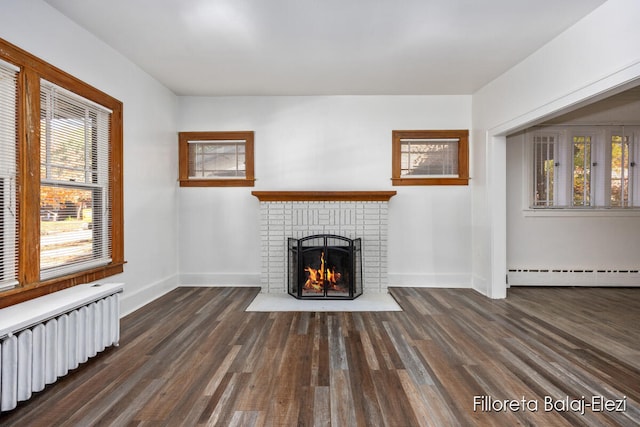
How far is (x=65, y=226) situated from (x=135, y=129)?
141cm

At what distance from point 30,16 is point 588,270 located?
265 inches

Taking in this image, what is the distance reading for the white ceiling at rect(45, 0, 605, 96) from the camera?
244 cm

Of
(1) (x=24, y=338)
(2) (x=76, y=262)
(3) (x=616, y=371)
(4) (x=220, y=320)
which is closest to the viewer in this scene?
(1) (x=24, y=338)

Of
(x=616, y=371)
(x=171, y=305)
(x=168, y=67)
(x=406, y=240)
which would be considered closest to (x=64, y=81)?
(x=168, y=67)

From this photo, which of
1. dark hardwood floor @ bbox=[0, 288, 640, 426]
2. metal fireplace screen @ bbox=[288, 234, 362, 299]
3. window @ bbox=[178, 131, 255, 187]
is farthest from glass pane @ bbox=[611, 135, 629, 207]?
window @ bbox=[178, 131, 255, 187]

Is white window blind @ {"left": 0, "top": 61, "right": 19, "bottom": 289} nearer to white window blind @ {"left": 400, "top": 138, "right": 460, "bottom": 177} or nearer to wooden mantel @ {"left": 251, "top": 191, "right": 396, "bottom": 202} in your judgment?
wooden mantel @ {"left": 251, "top": 191, "right": 396, "bottom": 202}

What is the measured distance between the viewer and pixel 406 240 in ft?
14.8

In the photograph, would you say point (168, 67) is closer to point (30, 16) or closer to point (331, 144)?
point (30, 16)

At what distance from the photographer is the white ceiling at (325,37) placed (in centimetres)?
244

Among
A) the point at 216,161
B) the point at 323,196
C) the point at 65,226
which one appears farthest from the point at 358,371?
the point at 216,161

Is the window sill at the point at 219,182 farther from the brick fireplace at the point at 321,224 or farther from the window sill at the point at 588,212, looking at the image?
the window sill at the point at 588,212

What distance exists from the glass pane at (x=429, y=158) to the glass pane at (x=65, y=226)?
150 inches

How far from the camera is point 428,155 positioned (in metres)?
4.54

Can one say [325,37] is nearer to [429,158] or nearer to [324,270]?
[429,158]
